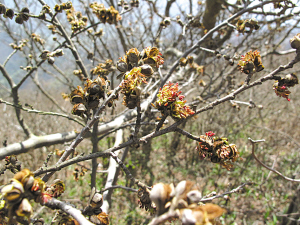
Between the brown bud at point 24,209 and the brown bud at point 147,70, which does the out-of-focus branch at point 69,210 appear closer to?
the brown bud at point 24,209

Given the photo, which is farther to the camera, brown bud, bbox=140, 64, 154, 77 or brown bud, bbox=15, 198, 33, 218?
brown bud, bbox=140, 64, 154, 77

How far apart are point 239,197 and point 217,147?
4.91m

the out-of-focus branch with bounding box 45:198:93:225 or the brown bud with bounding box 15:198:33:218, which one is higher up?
the brown bud with bounding box 15:198:33:218

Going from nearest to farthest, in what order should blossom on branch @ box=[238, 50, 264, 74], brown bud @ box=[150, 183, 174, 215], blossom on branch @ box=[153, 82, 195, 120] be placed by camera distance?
brown bud @ box=[150, 183, 174, 215], blossom on branch @ box=[153, 82, 195, 120], blossom on branch @ box=[238, 50, 264, 74]

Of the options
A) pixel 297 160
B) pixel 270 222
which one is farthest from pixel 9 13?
pixel 297 160

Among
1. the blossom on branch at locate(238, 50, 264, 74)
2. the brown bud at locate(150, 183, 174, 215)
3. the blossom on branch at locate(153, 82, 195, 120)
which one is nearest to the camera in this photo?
the brown bud at locate(150, 183, 174, 215)

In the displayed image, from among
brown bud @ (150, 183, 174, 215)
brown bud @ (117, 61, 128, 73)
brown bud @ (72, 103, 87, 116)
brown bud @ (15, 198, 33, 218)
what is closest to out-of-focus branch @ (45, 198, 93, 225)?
brown bud @ (15, 198, 33, 218)

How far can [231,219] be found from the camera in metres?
4.17

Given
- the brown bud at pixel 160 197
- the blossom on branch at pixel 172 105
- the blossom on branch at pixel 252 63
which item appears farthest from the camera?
the blossom on branch at pixel 252 63

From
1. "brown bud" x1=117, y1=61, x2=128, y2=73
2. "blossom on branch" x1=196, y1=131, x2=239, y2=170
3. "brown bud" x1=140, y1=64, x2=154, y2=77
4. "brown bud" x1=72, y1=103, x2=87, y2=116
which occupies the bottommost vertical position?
"blossom on branch" x1=196, y1=131, x2=239, y2=170

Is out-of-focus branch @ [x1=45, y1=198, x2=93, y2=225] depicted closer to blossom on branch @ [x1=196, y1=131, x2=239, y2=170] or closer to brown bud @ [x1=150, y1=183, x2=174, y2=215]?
brown bud @ [x1=150, y1=183, x2=174, y2=215]

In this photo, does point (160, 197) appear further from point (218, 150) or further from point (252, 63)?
point (252, 63)

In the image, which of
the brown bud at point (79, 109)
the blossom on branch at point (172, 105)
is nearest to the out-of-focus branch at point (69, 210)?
the brown bud at point (79, 109)

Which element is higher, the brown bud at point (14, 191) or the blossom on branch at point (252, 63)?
the blossom on branch at point (252, 63)
